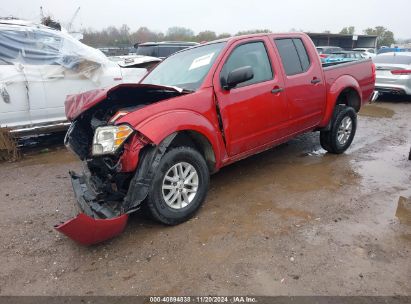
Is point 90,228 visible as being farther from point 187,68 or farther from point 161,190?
point 187,68

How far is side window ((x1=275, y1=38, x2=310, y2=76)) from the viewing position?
4555 mm

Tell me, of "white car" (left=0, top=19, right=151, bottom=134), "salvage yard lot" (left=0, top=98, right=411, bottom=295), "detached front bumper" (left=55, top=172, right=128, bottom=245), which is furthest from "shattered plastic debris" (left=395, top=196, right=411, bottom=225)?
"white car" (left=0, top=19, right=151, bottom=134)

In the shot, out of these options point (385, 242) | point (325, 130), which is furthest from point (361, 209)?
point (325, 130)

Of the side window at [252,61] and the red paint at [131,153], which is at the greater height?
the side window at [252,61]

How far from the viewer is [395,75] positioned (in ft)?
34.3

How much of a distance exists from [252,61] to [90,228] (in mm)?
2631

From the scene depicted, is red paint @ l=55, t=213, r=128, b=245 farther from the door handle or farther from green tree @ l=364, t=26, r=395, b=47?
green tree @ l=364, t=26, r=395, b=47

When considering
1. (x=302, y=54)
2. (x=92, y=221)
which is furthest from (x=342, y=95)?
(x=92, y=221)

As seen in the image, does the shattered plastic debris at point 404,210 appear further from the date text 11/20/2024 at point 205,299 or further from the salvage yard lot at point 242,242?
the date text 11/20/2024 at point 205,299

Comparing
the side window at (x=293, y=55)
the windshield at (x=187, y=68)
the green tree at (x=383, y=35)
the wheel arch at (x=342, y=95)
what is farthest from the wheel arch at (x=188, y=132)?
the green tree at (x=383, y=35)

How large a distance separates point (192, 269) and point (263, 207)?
4.30 ft

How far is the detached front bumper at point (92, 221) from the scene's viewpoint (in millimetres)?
2715

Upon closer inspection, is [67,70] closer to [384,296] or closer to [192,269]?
[192,269]

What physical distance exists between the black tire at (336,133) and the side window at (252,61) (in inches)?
61.9
